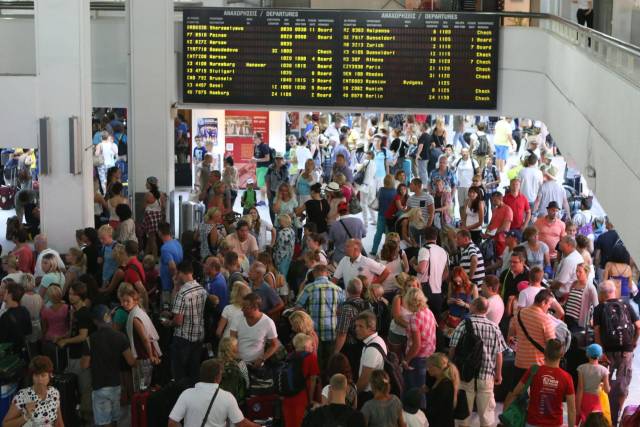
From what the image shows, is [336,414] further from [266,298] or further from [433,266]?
[433,266]

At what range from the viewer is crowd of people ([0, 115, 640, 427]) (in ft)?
27.4

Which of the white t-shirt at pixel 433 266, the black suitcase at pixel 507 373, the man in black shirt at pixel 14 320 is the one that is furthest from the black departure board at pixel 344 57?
the man in black shirt at pixel 14 320

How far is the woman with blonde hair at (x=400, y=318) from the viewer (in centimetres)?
992

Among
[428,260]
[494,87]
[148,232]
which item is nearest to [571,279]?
[428,260]

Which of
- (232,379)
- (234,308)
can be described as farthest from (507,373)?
(232,379)

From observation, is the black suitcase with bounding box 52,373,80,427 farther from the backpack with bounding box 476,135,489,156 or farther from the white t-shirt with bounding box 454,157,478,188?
the backpack with bounding box 476,135,489,156

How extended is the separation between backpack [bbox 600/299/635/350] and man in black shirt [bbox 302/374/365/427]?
11.8ft

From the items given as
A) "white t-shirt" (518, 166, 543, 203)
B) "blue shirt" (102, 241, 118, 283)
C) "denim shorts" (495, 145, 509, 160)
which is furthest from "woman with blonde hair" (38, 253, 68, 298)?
"denim shorts" (495, 145, 509, 160)

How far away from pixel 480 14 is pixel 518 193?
101 inches

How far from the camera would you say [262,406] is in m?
9.16

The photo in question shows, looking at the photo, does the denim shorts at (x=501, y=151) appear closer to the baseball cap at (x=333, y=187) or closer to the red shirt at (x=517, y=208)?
the baseball cap at (x=333, y=187)

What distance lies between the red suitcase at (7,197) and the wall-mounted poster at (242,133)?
14.8ft

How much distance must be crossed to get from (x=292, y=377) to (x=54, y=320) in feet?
8.27

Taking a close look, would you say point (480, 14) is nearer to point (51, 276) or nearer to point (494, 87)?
point (494, 87)
